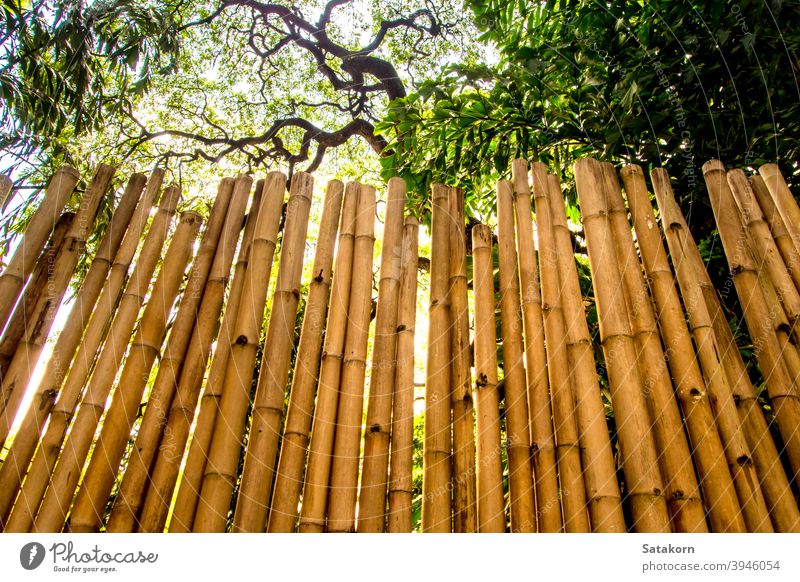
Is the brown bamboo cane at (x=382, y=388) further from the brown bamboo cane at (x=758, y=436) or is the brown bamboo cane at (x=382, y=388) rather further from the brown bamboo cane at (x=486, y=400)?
the brown bamboo cane at (x=758, y=436)

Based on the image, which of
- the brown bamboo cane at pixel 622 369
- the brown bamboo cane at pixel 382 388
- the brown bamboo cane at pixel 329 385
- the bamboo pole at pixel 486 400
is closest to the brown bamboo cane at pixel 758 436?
the brown bamboo cane at pixel 622 369

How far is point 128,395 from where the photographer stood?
1307mm

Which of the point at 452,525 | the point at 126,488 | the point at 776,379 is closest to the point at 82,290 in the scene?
the point at 126,488

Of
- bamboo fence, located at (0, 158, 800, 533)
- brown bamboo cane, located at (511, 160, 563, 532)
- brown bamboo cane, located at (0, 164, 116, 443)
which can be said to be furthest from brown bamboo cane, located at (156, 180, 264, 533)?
brown bamboo cane, located at (511, 160, 563, 532)

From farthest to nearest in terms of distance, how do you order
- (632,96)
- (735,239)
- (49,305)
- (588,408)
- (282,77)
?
(282,77) → (632,96) → (735,239) → (49,305) → (588,408)

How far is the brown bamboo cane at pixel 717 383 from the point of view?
119cm

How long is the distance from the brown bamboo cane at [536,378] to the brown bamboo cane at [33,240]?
1.16 metres

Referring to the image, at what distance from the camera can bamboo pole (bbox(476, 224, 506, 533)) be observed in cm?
122

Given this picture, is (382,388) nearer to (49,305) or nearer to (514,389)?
(514,389)

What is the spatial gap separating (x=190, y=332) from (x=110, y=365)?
0.60 feet

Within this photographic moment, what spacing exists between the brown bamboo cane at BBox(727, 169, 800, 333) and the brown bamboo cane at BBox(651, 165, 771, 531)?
55 millimetres

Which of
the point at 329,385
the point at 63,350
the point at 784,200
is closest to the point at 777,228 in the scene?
the point at 784,200

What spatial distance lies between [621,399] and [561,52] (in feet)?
4.36

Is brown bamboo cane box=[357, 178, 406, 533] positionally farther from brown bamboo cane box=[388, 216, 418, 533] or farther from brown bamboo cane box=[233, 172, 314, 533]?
brown bamboo cane box=[233, 172, 314, 533]
